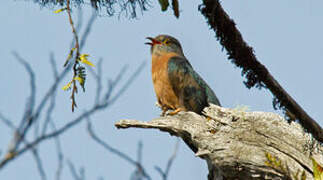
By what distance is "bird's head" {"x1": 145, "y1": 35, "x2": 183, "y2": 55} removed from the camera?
8297 millimetres

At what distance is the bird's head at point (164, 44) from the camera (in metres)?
8.30

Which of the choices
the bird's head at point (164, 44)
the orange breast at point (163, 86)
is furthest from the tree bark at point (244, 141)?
the bird's head at point (164, 44)

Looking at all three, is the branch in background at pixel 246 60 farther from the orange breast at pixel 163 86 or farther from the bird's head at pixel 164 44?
the bird's head at pixel 164 44

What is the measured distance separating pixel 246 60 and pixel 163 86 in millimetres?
3576

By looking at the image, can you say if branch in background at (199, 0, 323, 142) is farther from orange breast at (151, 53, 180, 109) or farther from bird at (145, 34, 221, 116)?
orange breast at (151, 53, 180, 109)

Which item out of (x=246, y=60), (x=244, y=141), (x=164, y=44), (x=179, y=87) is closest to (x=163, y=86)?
(x=179, y=87)

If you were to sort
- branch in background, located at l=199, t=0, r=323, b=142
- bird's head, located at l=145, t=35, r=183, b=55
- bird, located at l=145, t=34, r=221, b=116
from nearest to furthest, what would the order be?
branch in background, located at l=199, t=0, r=323, b=142, bird, located at l=145, t=34, r=221, b=116, bird's head, located at l=145, t=35, r=183, b=55

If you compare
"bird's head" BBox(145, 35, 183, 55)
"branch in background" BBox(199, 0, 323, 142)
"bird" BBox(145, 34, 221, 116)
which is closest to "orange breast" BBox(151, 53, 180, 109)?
"bird" BBox(145, 34, 221, 116)

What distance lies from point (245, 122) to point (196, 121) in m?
0.59

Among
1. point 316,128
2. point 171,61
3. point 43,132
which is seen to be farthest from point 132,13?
point 171,61

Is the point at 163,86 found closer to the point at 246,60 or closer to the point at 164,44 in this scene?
the point at 164,44

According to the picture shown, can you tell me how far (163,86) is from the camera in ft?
24.2

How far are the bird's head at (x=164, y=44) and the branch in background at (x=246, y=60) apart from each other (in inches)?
173

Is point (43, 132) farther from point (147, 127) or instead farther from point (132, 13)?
point (147, 127)
